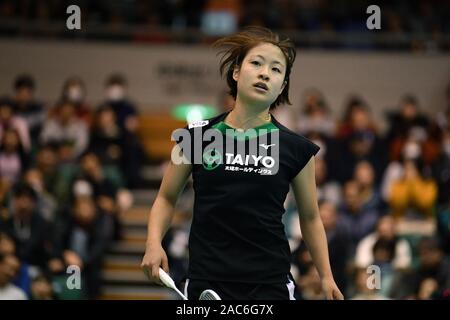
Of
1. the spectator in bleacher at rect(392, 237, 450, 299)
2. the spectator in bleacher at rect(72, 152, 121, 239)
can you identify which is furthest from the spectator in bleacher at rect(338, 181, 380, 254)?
the spectator in bleacher at rect(72, 152, 121, 239)

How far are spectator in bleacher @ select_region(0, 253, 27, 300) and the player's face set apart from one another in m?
5.11

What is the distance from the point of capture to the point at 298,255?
1034cm

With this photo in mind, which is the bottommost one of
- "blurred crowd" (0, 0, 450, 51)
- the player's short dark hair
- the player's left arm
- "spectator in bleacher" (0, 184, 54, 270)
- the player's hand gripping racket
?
"spectator in bleacher" (0, 184, 54, 270)

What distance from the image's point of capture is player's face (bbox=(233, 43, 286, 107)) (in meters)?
5.14

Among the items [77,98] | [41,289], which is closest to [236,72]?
[41,289]

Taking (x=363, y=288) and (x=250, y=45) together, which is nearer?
(x=250, y=45)

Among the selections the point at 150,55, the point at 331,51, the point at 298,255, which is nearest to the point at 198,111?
the point at 150,55

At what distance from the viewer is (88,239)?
11859mm

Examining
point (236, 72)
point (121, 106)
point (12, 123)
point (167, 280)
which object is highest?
point (236, 72)

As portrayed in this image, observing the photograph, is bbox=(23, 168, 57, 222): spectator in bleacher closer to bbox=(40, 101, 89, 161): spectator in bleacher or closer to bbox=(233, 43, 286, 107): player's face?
bbox=(40, 101, 89, 161): spectator in bleacher

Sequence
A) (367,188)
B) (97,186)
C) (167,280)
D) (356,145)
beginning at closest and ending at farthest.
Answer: (167,280)
(367,188)
(97,186)
(356,145)

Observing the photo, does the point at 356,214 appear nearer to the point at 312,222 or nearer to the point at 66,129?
the point at 66,129

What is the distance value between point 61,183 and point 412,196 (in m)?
4.01

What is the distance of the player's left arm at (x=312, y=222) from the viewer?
5.22 metres
